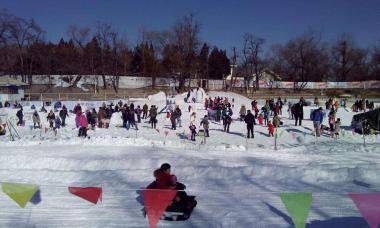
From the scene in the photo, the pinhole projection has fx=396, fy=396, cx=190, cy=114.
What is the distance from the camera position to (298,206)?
6.95m

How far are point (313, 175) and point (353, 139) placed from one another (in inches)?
401

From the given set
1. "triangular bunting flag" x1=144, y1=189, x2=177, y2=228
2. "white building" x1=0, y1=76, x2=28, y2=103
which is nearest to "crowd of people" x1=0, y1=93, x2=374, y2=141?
→ "triangular bunting flag" x1=144, y1=189, x2=177, y2=228

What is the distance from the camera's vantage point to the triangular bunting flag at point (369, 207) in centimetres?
659

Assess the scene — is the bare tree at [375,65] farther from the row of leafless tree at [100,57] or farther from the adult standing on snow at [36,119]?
the adult standing on snow at [36,119]

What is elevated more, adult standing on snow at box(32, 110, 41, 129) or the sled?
adult standing on snow at box(32, 110, 41, 129)

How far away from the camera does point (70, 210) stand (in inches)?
356

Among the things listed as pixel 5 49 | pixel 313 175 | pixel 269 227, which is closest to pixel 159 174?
pixel 269 227

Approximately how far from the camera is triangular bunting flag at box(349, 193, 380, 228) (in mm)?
6590

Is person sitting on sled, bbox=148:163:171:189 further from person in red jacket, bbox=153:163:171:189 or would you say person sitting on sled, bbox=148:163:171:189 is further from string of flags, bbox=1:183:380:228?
string of flags, bbox=1:183:380:228

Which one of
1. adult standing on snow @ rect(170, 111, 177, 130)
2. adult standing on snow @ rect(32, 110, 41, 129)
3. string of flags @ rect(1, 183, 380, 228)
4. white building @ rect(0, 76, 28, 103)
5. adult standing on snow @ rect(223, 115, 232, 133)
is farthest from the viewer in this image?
white building @ rect(0, 76, 28, 103)

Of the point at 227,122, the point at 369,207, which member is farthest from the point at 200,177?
the point at 227,122

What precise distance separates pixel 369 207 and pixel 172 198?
357cm

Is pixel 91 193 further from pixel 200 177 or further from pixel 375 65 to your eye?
pixel 375 65

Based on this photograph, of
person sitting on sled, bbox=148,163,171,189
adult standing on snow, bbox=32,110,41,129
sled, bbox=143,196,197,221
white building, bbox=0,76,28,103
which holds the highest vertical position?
white building, bbox=0,76,28,103
